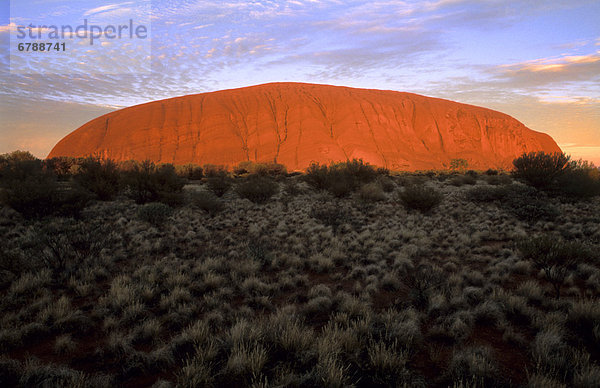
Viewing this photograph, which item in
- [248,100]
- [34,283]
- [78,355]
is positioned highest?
[248,100]

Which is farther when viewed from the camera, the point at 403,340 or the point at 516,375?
the point at 403,340

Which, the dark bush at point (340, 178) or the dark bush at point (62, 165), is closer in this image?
the dark bush at point (340, 178)

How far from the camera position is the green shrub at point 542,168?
652 inches

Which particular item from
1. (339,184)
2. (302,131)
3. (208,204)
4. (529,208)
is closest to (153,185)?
(208,204)

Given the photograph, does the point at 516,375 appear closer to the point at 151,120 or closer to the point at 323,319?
the point at 323,319

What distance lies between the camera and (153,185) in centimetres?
1561

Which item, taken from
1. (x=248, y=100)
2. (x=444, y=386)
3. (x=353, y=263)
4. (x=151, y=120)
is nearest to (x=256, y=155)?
(x=248, y=100)

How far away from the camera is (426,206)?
14.5 meters

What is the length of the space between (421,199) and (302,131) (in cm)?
5828

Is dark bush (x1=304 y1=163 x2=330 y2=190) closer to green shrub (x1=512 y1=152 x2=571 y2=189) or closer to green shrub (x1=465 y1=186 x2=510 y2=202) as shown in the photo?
green shrub (x1=465 y1=186 x2=510 y2=202)

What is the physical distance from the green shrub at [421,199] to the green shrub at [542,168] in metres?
7.30

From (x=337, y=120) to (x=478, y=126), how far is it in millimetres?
44512

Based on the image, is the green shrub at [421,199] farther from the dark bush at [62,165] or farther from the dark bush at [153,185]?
the dark bush at [62,165]

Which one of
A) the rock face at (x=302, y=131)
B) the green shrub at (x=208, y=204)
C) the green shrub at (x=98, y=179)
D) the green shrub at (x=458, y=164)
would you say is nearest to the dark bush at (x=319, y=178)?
the green shrub at (x=208, y=204)
